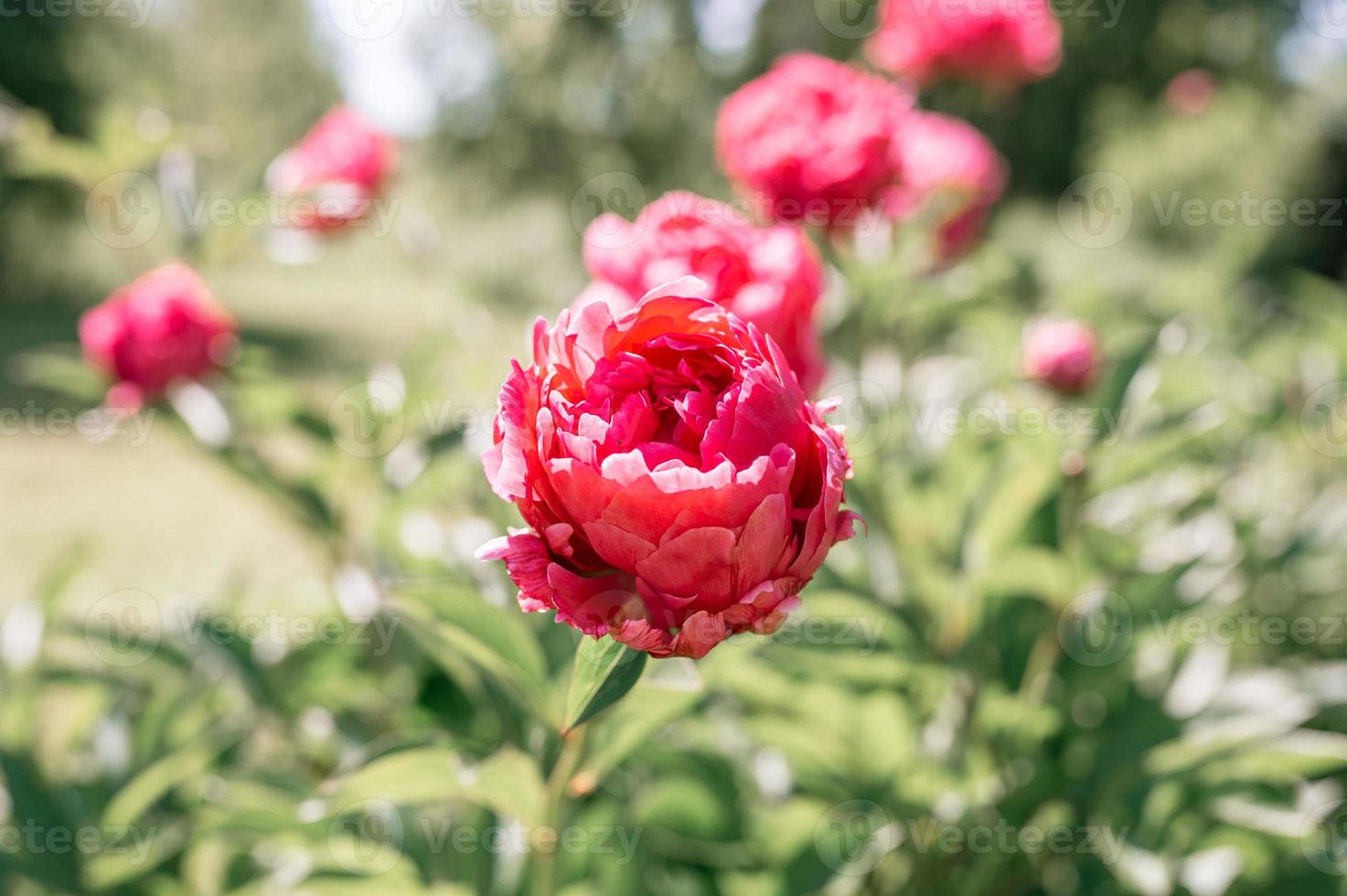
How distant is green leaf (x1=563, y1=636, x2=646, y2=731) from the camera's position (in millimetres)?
637

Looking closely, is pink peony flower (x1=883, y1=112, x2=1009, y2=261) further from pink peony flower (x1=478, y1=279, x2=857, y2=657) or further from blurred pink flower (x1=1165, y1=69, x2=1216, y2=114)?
blurred pink flower (x1=1165, y1=69, x2=1216, y2=114)

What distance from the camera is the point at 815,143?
149 cm

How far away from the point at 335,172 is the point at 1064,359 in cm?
147

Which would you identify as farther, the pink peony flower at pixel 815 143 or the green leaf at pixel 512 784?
the pink peony flower at pixel 815 143

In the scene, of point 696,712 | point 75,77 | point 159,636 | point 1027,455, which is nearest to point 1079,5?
point 1027,455

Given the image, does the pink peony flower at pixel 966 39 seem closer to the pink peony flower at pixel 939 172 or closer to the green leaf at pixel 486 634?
the pink peony flower at pixel 939 172

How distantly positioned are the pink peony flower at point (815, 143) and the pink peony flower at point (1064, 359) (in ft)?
1.08

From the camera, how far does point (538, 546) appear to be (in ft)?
2.01

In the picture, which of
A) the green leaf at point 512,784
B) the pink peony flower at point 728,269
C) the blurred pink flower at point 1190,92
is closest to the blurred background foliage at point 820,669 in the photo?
the green leaf at point 512,784

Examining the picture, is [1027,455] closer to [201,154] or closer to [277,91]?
[201,154]

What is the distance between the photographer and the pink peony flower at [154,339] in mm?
1601

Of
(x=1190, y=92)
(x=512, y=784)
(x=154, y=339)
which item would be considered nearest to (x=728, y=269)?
(x=512, y=784)

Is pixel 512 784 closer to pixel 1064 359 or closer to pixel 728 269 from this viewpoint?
pixel 728 269

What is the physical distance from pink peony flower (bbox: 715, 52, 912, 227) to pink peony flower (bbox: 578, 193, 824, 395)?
47 cm
